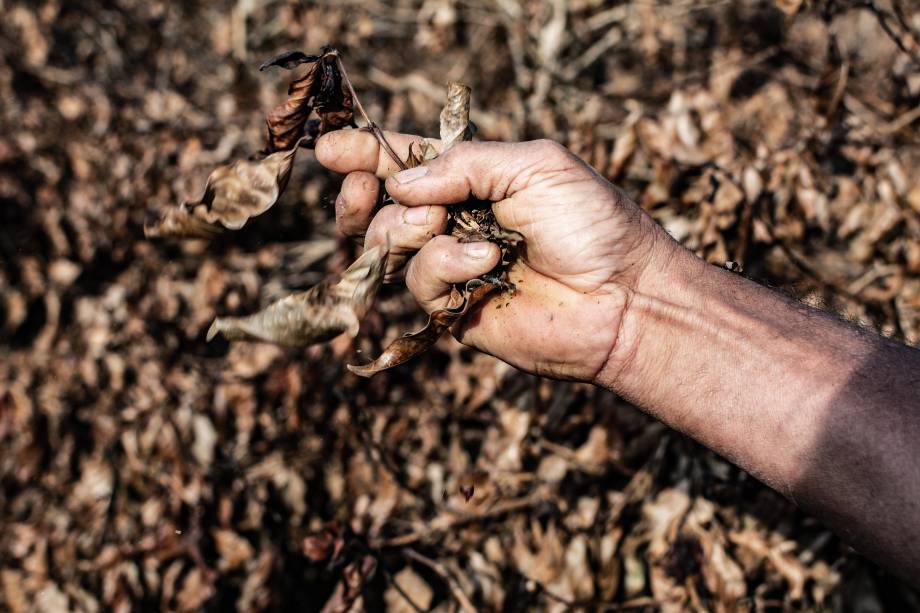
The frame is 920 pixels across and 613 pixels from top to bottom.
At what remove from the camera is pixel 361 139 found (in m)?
1.74

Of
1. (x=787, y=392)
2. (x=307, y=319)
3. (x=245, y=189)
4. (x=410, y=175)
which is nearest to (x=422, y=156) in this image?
(x=410, y=175)

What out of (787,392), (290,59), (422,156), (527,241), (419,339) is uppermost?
(290,59)

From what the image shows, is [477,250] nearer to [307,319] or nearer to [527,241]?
[527,241]

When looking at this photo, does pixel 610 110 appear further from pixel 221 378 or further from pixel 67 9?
pixel 67 9

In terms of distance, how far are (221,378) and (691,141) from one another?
2.42 m

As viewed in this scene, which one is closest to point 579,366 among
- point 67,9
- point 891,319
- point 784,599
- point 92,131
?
point 784,599

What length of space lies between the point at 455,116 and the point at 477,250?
15.6 inches

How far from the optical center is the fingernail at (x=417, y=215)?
167 centimetres

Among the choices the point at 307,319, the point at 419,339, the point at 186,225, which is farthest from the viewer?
the point at 186,225

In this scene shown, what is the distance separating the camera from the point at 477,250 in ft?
5.28

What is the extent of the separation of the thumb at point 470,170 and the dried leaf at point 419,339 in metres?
0.25

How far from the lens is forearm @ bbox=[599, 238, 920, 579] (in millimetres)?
1322

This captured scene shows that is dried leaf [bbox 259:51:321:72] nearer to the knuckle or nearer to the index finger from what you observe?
the index finger

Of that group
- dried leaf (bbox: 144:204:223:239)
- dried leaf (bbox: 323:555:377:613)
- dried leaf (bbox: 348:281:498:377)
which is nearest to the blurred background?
dried leaf (bbox: 323:555:377:613)
